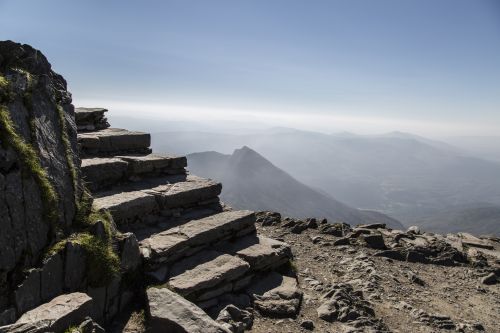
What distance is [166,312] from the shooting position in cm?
945

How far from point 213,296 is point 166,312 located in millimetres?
2408

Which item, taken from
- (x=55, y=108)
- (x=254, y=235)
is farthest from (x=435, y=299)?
(x=55, y=108)

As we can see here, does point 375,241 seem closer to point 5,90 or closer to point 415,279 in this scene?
point 415,279

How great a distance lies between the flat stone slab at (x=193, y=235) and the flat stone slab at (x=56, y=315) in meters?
2.72

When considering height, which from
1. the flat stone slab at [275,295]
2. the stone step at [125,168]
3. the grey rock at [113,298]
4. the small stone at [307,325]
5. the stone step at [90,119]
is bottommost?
the small stone at [307,325]

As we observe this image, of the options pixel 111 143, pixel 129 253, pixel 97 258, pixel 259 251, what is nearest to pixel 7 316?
pixel 97 258

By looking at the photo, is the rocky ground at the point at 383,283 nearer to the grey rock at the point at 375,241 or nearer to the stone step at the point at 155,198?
the grey rock at the point at 375,241

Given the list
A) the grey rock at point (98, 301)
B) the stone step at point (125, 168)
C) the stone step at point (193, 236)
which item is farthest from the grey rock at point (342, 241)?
the grey rock at point (98, 301)

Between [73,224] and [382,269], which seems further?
[382,269]

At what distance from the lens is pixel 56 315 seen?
26.3 ft

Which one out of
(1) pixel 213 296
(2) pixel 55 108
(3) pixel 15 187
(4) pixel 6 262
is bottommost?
(1) pixel 213 296

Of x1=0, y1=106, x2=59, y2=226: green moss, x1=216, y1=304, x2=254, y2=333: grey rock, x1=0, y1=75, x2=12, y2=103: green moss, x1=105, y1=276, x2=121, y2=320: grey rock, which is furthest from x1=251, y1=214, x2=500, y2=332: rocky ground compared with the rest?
x1=0, y1=75, x2=12, y2=103: green moss

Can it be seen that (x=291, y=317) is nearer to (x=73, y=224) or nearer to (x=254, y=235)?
(x=254, y=235)

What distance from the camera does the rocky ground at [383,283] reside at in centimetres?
1232
